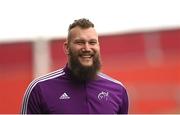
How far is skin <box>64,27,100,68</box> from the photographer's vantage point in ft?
9.52

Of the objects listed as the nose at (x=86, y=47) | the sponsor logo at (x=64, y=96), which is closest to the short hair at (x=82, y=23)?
the nose at (x=86, y=47)

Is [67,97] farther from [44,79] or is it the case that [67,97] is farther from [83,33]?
[83,33]

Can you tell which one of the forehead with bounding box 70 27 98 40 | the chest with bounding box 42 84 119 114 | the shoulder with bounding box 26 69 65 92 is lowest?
the chest with bounding box 42 84 119 114

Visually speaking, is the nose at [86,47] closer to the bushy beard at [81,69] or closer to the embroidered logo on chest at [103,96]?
the bushy beard at [81,69]

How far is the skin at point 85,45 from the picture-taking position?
9.52ft

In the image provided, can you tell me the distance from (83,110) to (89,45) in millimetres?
340

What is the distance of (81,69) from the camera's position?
2.94 metres

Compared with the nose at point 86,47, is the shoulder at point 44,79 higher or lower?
lower

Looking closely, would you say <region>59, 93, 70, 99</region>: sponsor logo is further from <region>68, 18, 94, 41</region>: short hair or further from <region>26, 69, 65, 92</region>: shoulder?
<region>68, 18, 94, 41</region>: short hair

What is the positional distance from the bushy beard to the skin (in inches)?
0.7

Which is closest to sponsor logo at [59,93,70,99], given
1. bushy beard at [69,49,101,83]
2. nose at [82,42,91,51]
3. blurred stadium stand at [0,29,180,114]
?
bushy beard at [69,49,101,83]

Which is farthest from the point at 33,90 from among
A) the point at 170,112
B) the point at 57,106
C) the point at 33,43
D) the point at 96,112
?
the point at 170,112

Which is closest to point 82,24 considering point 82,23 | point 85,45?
point 82,23

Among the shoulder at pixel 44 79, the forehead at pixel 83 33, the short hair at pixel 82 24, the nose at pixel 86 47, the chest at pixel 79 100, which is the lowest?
the chest at pixel 79 100
